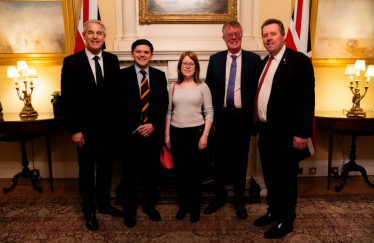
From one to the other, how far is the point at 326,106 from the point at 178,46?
2183 millimetres

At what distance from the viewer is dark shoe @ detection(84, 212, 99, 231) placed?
2.11m

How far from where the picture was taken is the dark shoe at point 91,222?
2.11m

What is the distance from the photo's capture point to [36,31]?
3111 mm

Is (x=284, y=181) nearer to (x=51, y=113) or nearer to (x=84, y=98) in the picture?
(x=84, y=98)

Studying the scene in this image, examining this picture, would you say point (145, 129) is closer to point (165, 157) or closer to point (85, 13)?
point (165, 157)

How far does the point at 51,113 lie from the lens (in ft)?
10.3

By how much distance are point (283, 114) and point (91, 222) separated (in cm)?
187

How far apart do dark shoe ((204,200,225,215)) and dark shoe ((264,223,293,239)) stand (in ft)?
1.76

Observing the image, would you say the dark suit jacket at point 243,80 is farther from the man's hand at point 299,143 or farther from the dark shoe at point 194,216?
the dark shoe at point 194,216

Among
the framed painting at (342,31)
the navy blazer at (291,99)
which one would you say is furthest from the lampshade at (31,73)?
the framed painting at (342,31)

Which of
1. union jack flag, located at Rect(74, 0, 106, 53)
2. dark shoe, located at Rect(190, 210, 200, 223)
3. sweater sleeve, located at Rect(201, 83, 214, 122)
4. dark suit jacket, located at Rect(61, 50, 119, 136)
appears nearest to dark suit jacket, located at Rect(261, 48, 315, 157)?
sweater sleeve, located at Rect(201, 83, 214, 122)

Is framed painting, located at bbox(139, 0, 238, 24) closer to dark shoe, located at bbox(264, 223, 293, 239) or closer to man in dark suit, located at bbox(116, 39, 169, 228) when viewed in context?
man in dark suit, located at bbox(116, 39, 169, 228)

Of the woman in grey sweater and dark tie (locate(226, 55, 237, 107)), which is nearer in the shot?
the woman in grey sweater

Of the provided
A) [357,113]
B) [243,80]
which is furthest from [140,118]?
[357,113]
